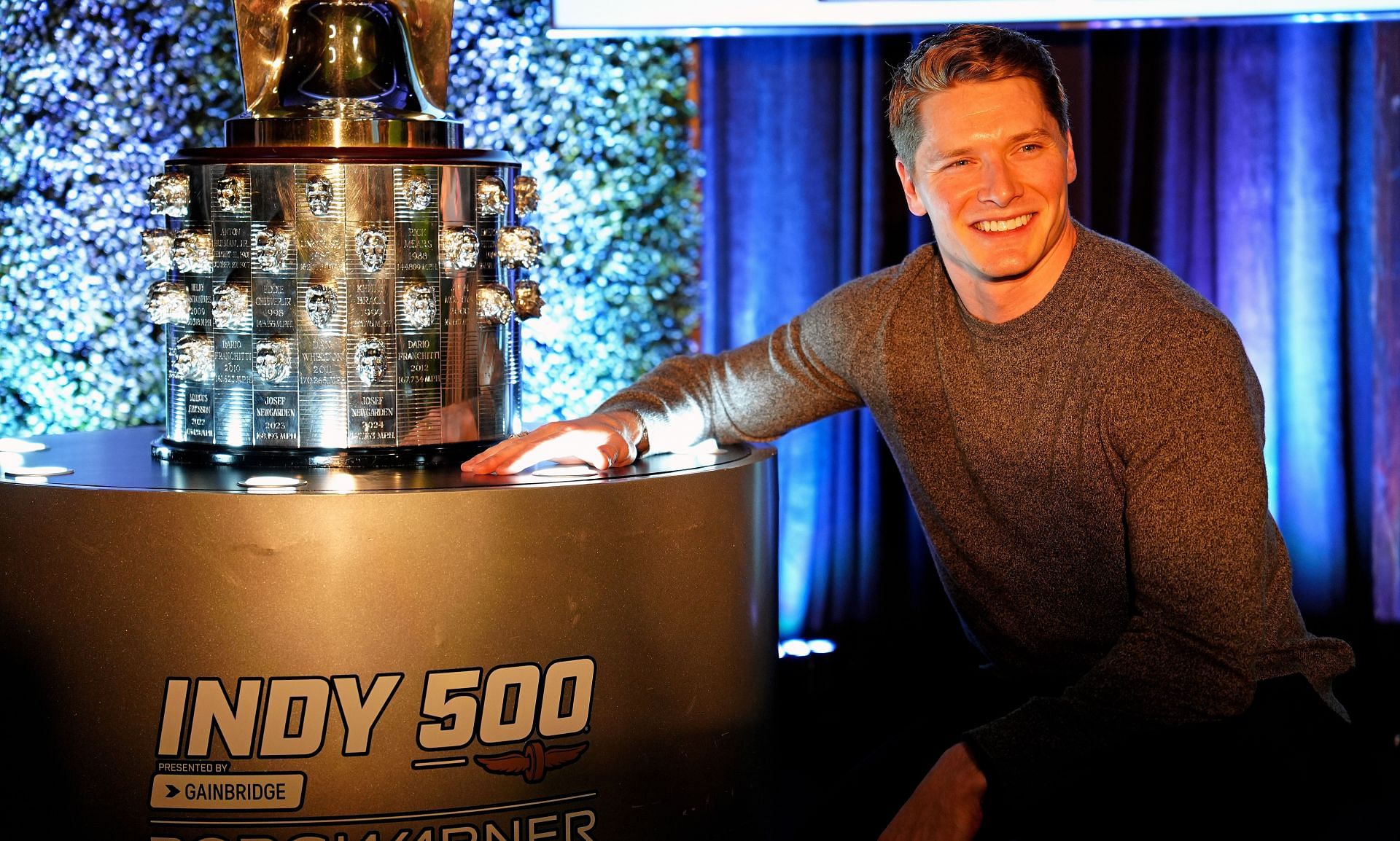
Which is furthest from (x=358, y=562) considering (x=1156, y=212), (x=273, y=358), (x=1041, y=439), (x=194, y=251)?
(x=1156, y=212)

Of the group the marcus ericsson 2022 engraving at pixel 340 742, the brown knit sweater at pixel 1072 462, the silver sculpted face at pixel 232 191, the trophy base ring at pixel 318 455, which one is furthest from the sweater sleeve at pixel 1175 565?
the silver sculpted face at pixel 232 191

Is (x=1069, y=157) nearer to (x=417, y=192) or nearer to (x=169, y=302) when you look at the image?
(x=417, y=192)

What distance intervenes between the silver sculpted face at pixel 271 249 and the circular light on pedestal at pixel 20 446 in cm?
30

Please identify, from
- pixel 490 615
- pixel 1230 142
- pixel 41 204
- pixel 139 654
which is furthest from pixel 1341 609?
pixel 41 204

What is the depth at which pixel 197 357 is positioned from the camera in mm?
1154

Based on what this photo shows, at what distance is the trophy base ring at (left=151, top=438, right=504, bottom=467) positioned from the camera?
1.14 m

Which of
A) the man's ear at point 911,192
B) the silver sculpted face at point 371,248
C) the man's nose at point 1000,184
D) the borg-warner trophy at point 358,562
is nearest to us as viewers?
the borg-warner trophy at point 358,562

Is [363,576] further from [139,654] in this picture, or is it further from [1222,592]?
[1222,592]

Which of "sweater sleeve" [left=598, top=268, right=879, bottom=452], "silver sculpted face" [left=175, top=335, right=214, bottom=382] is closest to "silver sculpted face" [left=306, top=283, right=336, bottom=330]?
"silver sculpted face" [left=175, top=335, right=214, bottom=382]

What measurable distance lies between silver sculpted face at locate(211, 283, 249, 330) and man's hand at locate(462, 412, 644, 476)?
223 mm

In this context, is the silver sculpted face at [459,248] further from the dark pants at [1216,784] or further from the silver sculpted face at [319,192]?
the dark pants at [1216,784]

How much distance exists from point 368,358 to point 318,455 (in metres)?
0.09

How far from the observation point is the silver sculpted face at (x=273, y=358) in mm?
1120

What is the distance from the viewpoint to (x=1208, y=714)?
1.11 metres
